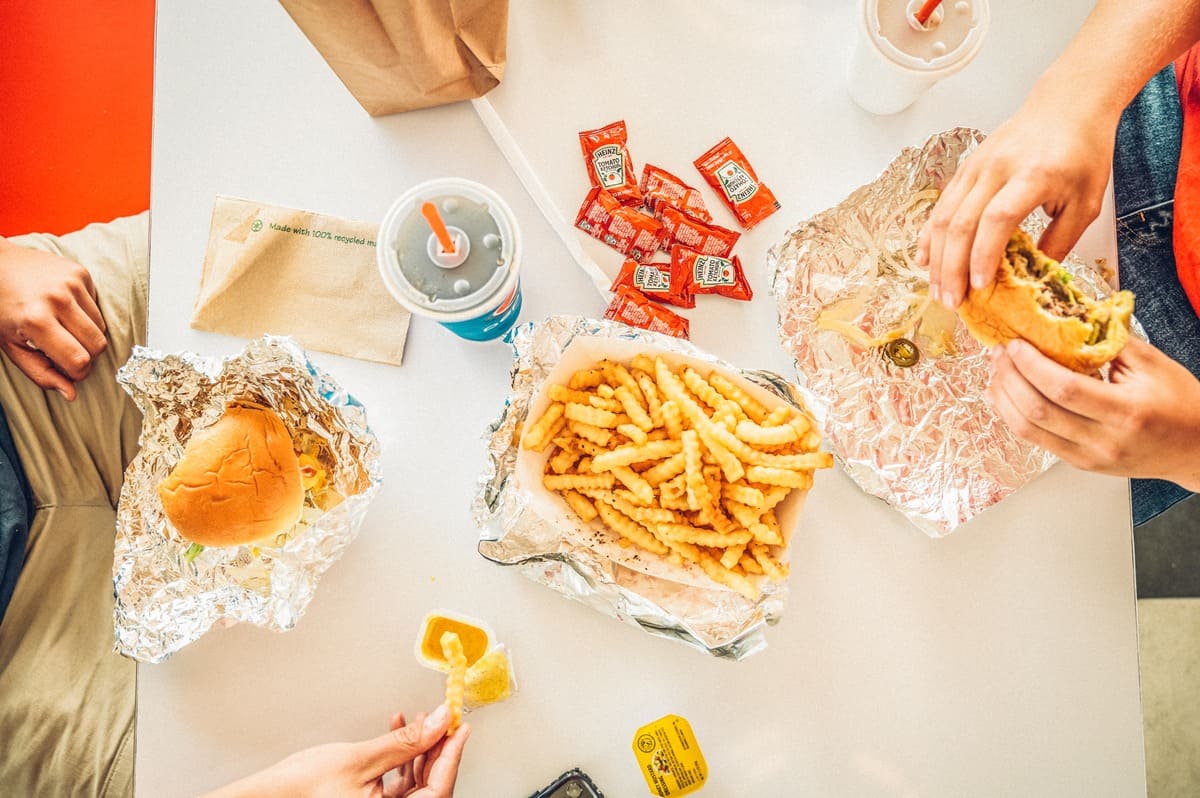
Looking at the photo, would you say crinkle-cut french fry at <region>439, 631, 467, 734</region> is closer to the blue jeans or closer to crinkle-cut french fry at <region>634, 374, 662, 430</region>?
crinkle-cut french fry at <region>634, 374, 662, 430</region>

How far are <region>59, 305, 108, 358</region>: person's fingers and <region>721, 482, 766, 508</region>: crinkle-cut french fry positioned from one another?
3.85 ft

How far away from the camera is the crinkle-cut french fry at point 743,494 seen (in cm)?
105

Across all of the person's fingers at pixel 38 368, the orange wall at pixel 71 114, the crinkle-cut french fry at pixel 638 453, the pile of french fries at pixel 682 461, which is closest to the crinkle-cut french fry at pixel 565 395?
the pile of french fries at pixel 682 461

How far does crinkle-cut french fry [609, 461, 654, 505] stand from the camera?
1.08 meters

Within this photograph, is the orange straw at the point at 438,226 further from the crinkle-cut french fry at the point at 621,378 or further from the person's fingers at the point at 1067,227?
the person's fingers at the point at 1067,227

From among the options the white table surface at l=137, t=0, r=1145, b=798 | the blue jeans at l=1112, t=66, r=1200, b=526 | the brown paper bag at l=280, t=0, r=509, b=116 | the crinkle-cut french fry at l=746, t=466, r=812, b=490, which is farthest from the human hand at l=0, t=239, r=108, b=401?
the blue jeans at l=1112, t=66, r=1200, b=526

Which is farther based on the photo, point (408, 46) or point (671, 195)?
point (671, 195)

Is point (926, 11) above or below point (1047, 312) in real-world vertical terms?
above

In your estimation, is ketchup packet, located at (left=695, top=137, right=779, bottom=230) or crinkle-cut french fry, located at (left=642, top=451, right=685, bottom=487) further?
ketchup packet, located at (left=695, top=137, right=779, bottom=230)

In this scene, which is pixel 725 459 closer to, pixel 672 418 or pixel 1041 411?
pixel 672 418

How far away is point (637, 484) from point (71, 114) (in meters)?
1.77

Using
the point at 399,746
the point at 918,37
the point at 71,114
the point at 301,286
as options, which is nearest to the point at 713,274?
the point at 918,37

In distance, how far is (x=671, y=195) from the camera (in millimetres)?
1304

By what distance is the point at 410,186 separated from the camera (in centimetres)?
134
